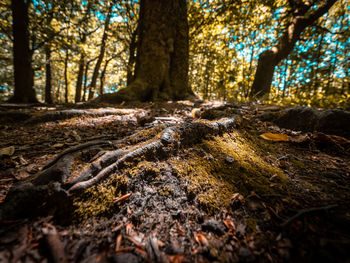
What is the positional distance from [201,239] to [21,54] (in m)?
9.77

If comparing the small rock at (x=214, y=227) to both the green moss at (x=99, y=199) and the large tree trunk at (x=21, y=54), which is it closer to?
the green moss at (x=99, y=199)

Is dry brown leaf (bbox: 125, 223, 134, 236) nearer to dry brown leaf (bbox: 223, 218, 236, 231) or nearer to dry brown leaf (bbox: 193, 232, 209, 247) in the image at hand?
dry brown leaf (bbox: 193, 232, 209, 247)

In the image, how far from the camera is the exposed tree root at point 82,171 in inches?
40.8

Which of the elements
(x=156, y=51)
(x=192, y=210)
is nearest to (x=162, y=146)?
(x=192, y=210)

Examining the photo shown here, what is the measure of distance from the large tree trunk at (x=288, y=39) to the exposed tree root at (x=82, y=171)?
6896 mm

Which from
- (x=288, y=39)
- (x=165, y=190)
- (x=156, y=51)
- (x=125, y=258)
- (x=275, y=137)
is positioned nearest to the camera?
(x=125, y=258)

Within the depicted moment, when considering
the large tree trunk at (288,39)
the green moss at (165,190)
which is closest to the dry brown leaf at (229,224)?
the green moss at (165,190)

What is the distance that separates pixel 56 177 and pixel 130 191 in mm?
648

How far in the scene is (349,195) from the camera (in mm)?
1241

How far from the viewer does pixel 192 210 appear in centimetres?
117

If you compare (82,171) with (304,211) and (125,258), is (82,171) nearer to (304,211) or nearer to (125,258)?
(125,258)

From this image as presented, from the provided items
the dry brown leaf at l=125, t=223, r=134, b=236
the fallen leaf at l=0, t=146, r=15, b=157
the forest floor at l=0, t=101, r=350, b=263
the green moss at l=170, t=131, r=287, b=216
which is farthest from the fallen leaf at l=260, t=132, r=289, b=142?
the fallen leaf at l=0, t=146, r=15, b=157

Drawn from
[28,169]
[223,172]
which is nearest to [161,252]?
[223,172]

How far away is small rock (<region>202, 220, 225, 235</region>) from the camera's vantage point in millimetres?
1033
